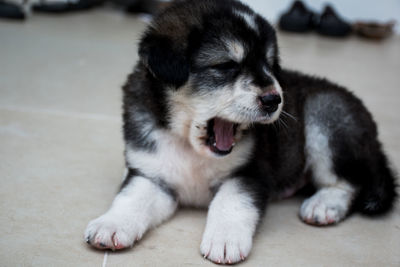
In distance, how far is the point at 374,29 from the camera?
27.0 ft

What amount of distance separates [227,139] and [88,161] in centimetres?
124

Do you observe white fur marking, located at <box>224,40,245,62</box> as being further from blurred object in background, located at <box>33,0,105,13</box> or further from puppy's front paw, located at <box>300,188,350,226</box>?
blurred object in background, located at <box>33,0,105,13</box>

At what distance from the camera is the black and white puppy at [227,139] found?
2.70 metres

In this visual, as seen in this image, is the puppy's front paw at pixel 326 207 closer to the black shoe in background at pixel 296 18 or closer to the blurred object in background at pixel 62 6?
the blurred object in background at pixel 62 6

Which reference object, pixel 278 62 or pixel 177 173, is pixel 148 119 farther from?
pixel 278 62

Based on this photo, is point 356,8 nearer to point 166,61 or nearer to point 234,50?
point 234,50

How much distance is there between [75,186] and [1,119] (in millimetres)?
1336

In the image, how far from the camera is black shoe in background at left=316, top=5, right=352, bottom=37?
26.5 ft

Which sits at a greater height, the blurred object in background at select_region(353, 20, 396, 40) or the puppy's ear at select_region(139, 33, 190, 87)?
the puppy's ear at select_region(139, 33, 190, 87)

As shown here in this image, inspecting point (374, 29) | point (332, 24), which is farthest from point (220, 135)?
point (374, 29)

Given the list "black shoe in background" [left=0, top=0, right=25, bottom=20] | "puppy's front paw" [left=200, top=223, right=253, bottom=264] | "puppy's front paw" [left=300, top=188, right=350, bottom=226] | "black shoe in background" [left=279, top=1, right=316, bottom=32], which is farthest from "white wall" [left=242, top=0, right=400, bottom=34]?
"puppy's front paw" [left=200, top=223, right=253, bottom=264]

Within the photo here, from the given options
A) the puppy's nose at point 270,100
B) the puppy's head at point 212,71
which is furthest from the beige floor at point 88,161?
the puppy's nose at point 270,100

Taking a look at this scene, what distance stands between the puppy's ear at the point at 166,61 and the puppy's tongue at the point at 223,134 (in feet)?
1.09

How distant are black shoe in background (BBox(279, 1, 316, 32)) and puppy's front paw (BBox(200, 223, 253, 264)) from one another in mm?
5949
